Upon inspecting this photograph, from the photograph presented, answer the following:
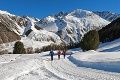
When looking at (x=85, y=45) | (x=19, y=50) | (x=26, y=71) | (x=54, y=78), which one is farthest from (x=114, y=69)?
(x=19, y=50)

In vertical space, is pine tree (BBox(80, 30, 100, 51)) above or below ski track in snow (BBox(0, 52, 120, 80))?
above

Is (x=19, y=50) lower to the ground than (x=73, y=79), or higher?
higher

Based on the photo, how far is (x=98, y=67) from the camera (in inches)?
1013

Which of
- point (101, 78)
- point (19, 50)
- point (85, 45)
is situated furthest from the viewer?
point (19, 50)

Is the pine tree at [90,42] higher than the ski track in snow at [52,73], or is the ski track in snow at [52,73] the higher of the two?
the pine tree at [90,42]

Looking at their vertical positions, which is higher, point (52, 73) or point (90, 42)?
point (90, 42)

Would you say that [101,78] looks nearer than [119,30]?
Yes

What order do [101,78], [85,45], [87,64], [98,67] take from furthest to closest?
1. [85,45]
2. [87,64]
3. [98,67]
4. [101,78]

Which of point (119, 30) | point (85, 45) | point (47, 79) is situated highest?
point (119, 30)

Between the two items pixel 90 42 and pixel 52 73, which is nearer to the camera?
pixel 52 73

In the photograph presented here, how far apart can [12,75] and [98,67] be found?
951 centimetres

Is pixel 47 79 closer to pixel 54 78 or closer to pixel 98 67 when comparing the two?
pixel 54 78

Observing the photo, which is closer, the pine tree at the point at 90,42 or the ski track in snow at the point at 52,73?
the ski track in snow at the point at 52,73

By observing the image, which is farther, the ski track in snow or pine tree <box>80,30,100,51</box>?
pine tree <box>80,30,100,51</box>
